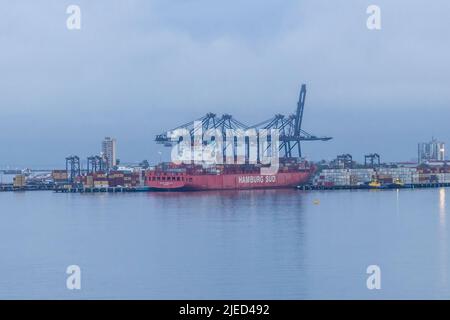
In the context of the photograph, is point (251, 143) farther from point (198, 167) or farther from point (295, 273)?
point (295, 273)

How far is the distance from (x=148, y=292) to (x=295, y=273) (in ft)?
9.56

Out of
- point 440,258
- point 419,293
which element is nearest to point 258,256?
point 440,258

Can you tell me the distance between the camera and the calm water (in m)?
13.5

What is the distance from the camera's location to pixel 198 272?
15.1 meters

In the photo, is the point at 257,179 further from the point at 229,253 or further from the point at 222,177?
the point at 229,253

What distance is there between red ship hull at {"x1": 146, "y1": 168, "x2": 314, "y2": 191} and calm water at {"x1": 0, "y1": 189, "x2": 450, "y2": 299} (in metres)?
19.9

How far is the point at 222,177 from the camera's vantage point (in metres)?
51.8

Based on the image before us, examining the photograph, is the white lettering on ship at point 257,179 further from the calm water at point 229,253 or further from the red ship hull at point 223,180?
the calm water at point 229,253

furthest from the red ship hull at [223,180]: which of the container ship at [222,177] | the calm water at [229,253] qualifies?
the calm water at [229,253]

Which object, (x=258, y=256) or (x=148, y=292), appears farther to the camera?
(x=258, y=256)

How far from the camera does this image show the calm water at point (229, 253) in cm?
1352

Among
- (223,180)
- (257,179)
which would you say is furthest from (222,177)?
(257,179)

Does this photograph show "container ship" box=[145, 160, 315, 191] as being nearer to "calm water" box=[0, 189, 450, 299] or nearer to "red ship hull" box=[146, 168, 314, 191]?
"red ship hull" box=[146, 168, 314, 191]

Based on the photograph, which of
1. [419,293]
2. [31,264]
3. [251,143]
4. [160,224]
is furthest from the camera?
[251,143]
